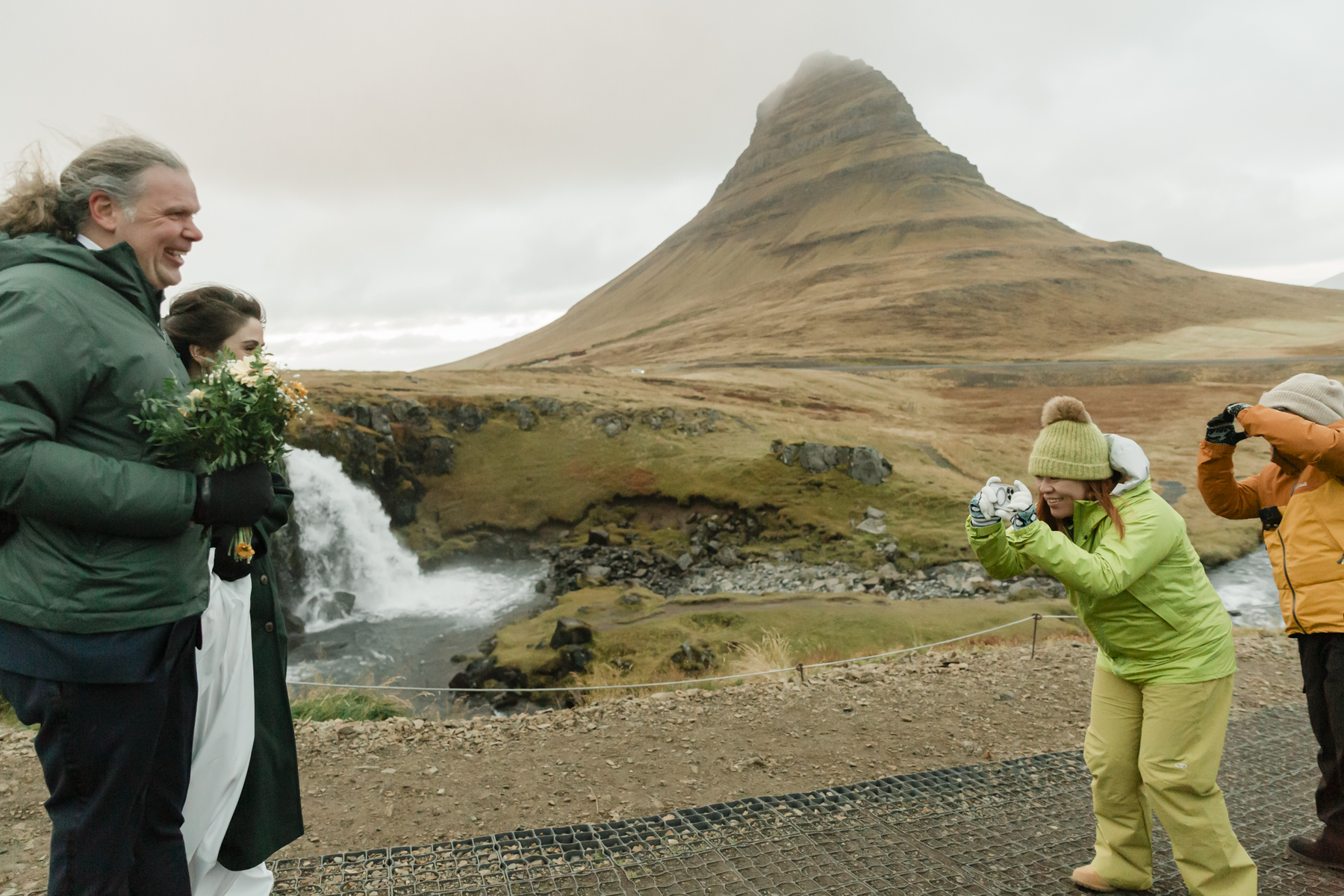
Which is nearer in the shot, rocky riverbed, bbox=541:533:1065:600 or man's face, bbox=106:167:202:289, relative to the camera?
man's face, bbox=106:167:202:289

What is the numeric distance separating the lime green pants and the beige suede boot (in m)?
0.03

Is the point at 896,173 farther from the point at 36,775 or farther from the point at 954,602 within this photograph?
the point at 36,775

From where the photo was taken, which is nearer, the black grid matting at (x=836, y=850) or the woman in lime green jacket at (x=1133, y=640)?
the woman in lime green jacket at (x=1133, y=640)

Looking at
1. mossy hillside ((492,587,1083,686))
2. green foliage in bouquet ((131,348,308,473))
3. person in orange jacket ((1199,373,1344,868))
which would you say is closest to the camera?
green foliage in bouquet ((131,348,308,473))

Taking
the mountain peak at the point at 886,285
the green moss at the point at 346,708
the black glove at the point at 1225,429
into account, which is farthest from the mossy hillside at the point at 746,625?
the mountain peak at the point at 886,285

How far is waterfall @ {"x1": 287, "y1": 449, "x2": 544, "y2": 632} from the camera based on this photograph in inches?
891

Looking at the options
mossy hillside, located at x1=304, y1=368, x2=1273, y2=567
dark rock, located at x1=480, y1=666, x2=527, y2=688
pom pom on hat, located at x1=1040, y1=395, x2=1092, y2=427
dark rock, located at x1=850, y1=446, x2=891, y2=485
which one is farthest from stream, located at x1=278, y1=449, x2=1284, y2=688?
pom pom on hat, located at x1=1040, y1=395, x2=1092, y2=427

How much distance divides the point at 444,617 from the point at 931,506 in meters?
15.9

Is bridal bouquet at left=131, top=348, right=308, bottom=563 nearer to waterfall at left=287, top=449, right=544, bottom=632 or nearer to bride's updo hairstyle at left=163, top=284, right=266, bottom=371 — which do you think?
bride's updo hairstyle at left=163, top=284, right=266, bottom=371

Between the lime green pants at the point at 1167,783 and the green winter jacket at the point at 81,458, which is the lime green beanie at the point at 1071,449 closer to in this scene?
the lime green pants at the point at 1167,783

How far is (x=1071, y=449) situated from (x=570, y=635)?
14.2 meters

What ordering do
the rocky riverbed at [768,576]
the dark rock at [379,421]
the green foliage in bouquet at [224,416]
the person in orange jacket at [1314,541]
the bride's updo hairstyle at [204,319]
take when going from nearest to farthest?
the green foliage in bouquet at [224,416] < the bride's updo hairstyle at [204,319] < the person in orange jacket at [1314,541] < the rocky riverbed at [768,576] < the dark rock at [379,421]

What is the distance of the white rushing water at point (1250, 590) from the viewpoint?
19.6 meters

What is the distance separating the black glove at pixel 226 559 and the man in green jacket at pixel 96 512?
31cm
